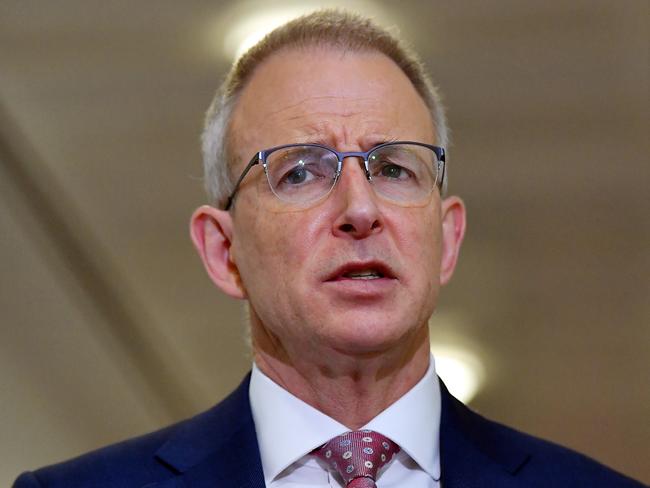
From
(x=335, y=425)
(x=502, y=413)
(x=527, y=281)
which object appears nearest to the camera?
(x=335, y=425)

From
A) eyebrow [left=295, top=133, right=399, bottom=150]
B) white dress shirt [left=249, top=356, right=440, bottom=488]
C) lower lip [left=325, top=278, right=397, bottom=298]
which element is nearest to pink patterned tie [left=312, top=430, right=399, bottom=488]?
white dress shirt [left=249, top=356, right=440, bottom=488]

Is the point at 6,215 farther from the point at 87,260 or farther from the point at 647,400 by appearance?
the point at 647,400

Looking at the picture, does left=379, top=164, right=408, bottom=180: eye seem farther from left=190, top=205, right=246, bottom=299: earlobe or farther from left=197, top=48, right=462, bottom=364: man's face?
left=190, top=205, right=246, bottom=299: earlobe

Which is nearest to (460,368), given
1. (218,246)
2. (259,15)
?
(259,15)

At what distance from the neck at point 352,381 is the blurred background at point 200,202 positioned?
5.33ft

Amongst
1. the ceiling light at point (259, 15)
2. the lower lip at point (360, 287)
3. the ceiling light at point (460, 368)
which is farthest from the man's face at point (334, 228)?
the ceiling light at point (460, 368)

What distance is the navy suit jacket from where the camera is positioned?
70.9 inches

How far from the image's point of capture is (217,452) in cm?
183

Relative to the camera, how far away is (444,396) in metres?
1.97

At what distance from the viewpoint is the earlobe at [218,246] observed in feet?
6.64

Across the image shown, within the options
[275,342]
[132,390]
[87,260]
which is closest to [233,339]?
[132,390]

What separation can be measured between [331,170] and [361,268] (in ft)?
0.64

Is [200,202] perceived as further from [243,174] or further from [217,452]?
[217,452]

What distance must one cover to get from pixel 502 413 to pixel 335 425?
4.77 m
